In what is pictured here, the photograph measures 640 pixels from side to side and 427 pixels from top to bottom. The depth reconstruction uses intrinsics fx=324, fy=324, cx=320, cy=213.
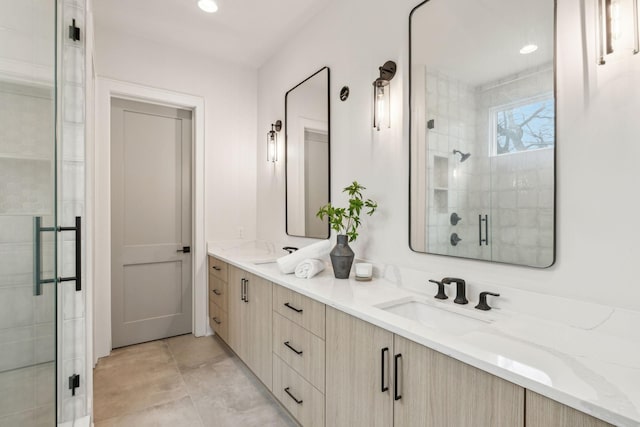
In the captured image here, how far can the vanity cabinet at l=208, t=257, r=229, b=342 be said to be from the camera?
9.08ft

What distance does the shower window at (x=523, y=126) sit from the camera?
1239mm

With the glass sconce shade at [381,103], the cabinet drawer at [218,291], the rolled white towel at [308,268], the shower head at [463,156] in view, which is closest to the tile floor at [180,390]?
the cabinet drawer at [218,291]

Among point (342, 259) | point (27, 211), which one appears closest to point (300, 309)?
point (342, 259)

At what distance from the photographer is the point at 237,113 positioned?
343 centimetres

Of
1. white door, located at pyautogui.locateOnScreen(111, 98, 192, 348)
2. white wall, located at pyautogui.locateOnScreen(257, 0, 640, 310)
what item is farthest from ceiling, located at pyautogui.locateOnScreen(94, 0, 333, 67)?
white door, located at pyautogui.locateOnScreen(111, 98, 192, 348)

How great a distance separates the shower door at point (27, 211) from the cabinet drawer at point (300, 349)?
1016 millimetres

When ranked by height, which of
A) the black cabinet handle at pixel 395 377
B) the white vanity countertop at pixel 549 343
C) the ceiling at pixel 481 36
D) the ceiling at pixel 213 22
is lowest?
the black cabinet handle at pixel 395 377

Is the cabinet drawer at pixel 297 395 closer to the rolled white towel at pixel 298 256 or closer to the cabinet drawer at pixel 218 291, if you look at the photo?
the rolled white towel at pixel 298 256

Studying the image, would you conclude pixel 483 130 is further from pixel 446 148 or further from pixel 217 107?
pixel 217 107

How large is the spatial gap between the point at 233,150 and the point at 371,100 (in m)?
1.82

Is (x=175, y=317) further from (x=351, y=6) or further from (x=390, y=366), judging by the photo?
(x=351, y=6)

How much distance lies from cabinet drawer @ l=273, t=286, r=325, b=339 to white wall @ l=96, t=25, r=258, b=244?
160 cm

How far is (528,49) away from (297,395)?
1.96 metres

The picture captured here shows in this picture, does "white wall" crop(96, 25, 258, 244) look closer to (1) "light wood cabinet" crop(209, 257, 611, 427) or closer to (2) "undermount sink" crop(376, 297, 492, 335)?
(1) "light wood cabinet" crop(209, 257, 611, 427)
